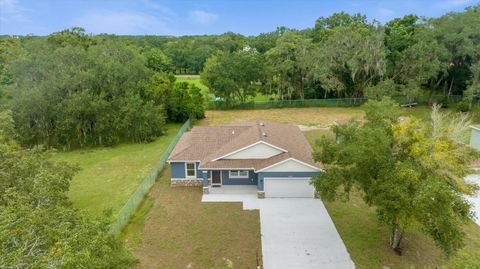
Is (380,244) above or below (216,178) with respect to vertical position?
below

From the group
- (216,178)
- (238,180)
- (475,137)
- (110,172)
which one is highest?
(475,137)

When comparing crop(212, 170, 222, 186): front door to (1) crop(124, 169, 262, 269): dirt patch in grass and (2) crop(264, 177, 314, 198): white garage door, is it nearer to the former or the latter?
(1) crop(124, 169, 262, 269): dirt patch in grass

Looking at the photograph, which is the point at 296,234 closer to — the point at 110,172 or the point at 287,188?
the point at 287,188

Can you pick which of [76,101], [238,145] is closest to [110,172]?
[76,101]

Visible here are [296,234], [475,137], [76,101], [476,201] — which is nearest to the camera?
[296,234]

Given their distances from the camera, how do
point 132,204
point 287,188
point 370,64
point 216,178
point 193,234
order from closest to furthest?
point 193,234
point 132,204
point 287,188
point 216,178
point 370,64

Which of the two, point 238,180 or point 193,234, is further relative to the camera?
point 238,180

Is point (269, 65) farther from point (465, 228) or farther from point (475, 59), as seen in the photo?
point (465, 228)

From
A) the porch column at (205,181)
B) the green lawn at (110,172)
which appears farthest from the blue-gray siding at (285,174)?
the green lawn at (110,172)
